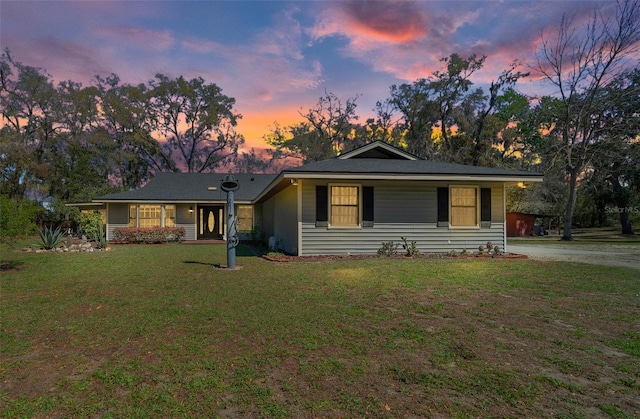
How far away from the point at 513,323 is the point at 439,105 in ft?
112

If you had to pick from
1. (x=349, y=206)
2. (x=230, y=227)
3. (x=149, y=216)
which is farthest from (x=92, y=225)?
(x=349, y=206)

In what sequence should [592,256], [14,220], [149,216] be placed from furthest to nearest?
[149,216] < [592,256] < [14,220]

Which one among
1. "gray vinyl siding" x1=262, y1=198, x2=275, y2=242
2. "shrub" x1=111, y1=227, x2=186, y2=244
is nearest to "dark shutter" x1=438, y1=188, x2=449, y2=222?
"gray vinyl siding" x1=262, y1=198, x2=275, y2=242

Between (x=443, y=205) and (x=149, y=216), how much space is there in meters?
16.8

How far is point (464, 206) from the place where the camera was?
13281mm

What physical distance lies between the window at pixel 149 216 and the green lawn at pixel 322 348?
14.6 metres

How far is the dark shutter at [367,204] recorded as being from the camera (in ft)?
41.2

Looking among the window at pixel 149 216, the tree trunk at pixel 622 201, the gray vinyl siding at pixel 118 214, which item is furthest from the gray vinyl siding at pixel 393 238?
the tree trunk at pixel 622 201

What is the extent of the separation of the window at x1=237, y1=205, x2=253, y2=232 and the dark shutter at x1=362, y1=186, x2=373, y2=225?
41.8 feet

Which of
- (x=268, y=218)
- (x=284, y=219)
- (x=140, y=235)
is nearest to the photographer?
(x=284, y=219)

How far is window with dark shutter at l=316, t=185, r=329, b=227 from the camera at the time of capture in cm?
1234

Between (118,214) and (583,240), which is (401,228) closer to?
(118,214)

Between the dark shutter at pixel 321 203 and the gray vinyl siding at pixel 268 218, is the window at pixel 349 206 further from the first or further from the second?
the gray vinyl siding at pixel 268 218

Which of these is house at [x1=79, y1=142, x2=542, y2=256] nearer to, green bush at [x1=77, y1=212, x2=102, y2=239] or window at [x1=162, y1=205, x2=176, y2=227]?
window at [x1=162, y1=205, x2=176, y2=227]
